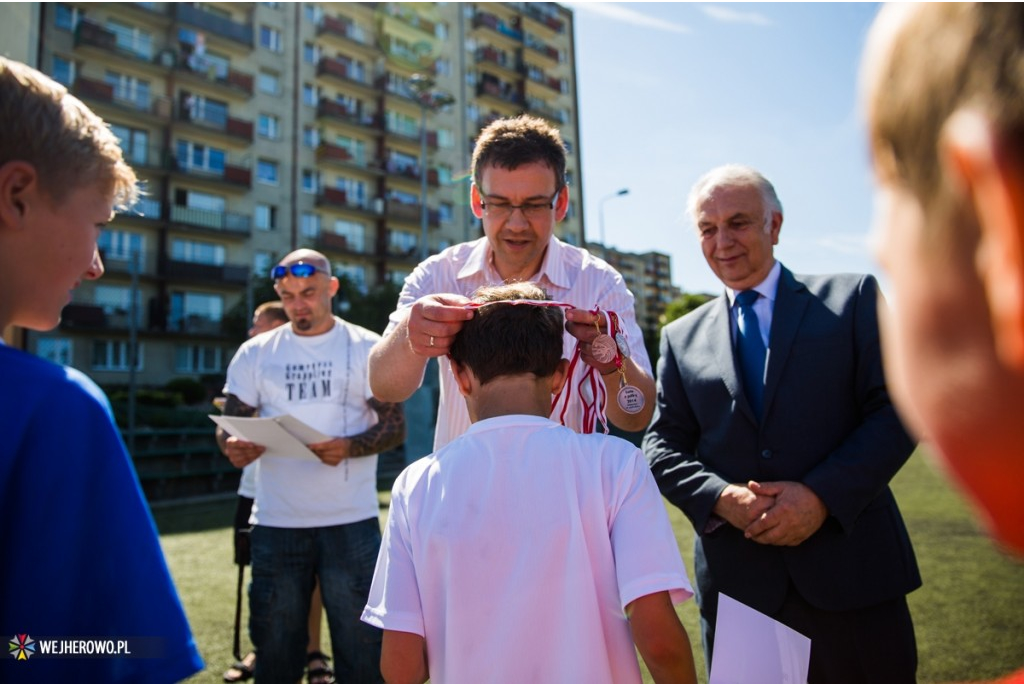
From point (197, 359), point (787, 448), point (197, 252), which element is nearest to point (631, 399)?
point (787, 448)

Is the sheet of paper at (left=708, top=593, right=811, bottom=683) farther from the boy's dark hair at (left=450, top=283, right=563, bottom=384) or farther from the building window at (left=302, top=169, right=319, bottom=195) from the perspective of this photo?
the building window at (left=302, top=169, right=319, bottom=195)

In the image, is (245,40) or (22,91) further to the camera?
(245,40)

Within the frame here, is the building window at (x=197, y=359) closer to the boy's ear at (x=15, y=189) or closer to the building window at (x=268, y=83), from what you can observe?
the building window at (x=268, y=83)

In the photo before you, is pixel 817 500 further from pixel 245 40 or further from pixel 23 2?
pixel 245 40

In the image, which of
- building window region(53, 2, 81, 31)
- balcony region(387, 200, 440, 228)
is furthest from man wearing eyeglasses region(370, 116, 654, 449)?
balcony region(387, 200, 440, 228)

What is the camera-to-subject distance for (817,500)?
94.1 inches

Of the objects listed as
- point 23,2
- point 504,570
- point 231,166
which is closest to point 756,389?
point 504,570

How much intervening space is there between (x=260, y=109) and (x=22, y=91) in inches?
1499

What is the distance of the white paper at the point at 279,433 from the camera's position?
3648 mm

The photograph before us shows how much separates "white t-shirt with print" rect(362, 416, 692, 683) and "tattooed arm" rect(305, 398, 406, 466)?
87.4 inches

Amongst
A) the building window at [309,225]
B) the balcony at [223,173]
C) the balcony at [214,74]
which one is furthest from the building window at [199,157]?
the building window at [309,225]

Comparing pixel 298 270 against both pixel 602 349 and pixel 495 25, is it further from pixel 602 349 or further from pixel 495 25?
pixel 495 25

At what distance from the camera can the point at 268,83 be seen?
36.1 m

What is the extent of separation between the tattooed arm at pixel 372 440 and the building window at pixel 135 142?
32321 millimetres
